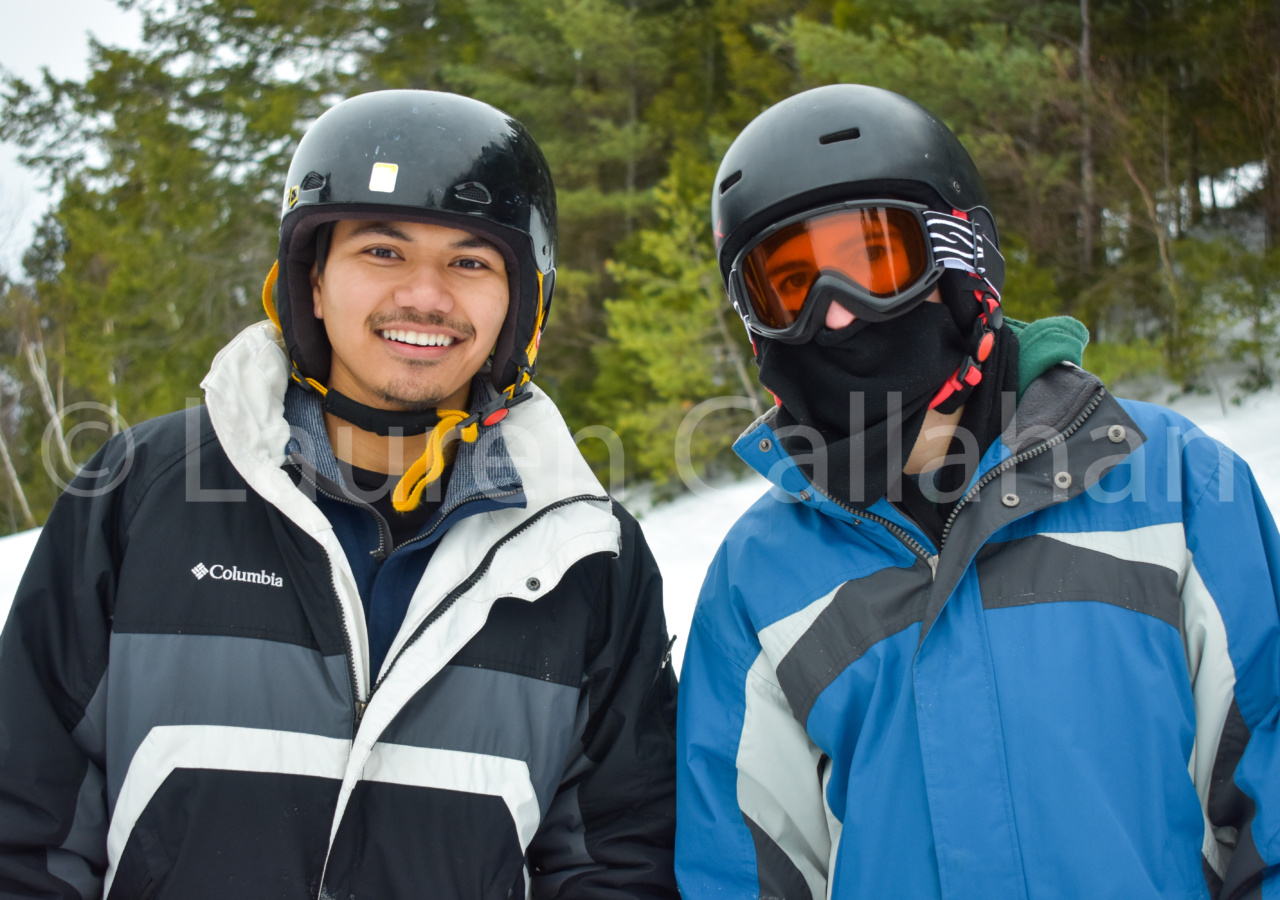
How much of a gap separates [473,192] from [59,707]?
165 cm

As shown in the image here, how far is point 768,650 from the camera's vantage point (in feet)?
6.50

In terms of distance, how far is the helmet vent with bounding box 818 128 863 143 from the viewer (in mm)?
2309

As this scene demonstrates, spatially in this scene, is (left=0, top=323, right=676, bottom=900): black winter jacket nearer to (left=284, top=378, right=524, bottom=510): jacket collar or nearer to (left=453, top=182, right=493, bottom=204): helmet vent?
(left=284, top=378, right=524, bottom=510): jacket collar

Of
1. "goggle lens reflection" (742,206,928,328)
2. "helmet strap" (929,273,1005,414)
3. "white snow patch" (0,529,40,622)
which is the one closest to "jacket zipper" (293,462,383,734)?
"goggle lens reflection" (742,206,928,328)

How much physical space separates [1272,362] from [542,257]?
38.8 feet

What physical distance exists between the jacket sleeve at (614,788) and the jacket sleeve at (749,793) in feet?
0.31

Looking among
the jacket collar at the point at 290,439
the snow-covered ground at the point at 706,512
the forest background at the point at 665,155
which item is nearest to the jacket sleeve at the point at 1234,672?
the jacket collar at the point at 290,439

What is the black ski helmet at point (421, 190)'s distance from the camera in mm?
2371

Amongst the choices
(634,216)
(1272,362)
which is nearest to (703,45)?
(634,216)

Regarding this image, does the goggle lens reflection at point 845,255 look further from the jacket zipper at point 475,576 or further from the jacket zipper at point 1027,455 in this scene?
the jacket zipper at point 475,576

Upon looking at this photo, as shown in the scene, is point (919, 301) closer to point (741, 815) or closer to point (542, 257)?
point (542, 257)

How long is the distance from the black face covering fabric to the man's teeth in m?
0.93

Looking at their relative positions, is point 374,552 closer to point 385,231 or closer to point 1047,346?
point 385,231

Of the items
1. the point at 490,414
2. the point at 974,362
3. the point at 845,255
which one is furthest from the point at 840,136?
the point at 490,414
